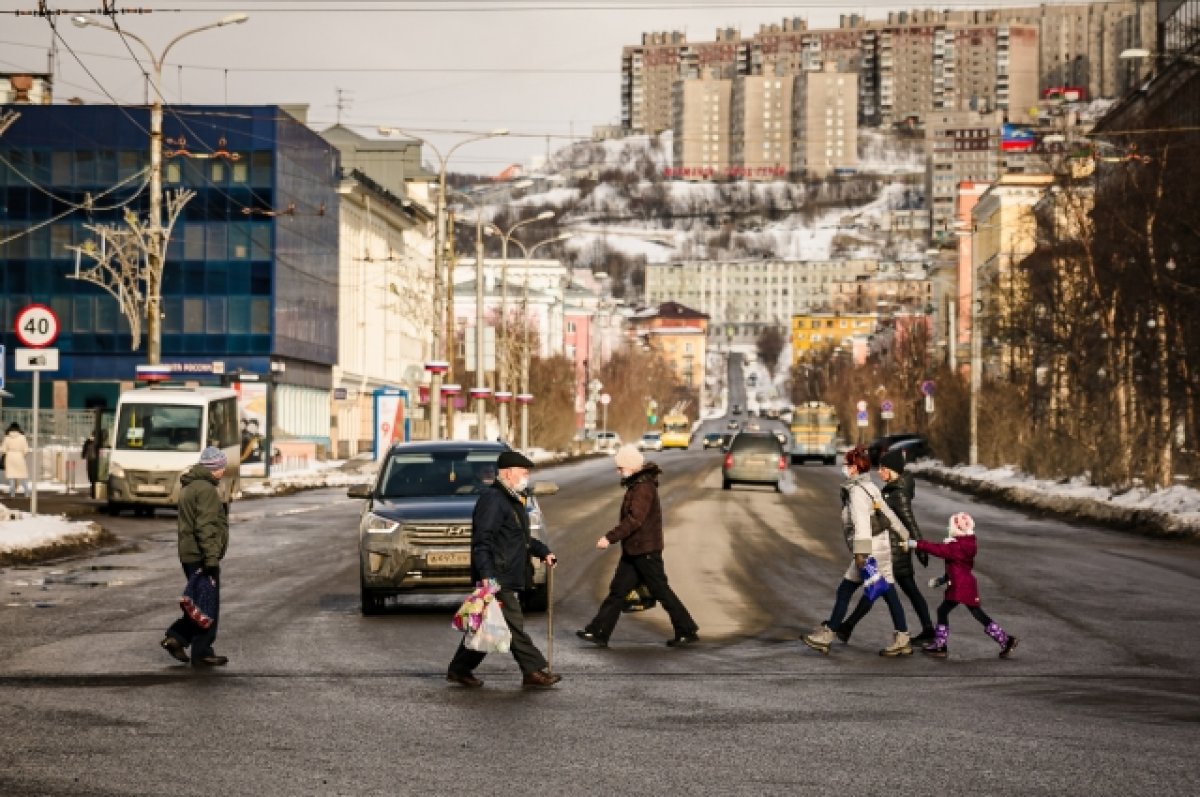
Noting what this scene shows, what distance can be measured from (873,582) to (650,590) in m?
1.85

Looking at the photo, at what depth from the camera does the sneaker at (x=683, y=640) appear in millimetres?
16969

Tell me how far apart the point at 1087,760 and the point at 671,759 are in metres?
2.04

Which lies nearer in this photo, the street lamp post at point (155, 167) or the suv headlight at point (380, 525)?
the suv headlight at point (380, 525)

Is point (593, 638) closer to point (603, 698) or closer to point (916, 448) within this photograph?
point (603, 698)

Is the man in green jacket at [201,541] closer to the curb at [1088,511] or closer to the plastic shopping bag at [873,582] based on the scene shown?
the plastic shopping bag at [873,582]

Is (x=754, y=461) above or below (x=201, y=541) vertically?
below

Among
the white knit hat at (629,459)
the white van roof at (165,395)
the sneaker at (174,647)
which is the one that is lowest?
the sneaker at (174,647)

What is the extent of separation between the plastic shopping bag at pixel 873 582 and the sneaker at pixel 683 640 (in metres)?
1.50

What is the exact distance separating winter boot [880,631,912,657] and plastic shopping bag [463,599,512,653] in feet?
12.5

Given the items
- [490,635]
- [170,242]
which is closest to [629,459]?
[490,635]

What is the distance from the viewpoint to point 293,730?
454 inches

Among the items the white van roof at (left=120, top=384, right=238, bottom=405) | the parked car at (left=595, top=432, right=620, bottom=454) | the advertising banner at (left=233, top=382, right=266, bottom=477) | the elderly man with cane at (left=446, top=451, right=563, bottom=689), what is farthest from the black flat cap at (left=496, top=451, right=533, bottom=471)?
the parked car at (left=595, top=432, right=620, bottom=454)

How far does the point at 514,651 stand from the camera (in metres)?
13.9

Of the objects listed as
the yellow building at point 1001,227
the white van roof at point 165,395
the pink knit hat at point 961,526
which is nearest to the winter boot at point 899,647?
the pink knit hat at point 961,526
